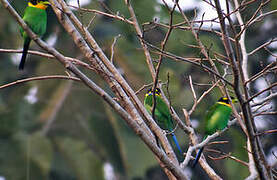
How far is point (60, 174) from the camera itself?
31.4 ft

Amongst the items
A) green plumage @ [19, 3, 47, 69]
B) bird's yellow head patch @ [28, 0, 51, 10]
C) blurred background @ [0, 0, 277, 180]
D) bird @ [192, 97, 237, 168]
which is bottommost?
blurred background @ [0, 0, 277, 180]

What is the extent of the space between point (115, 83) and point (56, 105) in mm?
6719

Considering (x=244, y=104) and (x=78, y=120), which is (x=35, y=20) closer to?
(x=244, y=104)

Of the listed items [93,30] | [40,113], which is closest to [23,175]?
[40,113]

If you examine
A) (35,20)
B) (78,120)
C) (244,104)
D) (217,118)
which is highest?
(35,20)

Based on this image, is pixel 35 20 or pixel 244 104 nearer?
pixel 244 104

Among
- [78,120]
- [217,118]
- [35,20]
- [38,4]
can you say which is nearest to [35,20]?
[35,20]

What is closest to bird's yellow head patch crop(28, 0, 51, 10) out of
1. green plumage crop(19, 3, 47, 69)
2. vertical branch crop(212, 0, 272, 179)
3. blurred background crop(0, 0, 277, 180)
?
green plumage crop(19, 3, 47, 69)

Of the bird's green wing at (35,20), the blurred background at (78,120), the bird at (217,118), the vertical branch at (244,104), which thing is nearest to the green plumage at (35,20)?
the bird's green wing at (35,20)

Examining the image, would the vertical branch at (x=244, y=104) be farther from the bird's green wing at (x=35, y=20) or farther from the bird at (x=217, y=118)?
the bird's green wing at (x=35, y=20)

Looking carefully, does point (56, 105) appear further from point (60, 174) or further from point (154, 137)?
point (154, 137)

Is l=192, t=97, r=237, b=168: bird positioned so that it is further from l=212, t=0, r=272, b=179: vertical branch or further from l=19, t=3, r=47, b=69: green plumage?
l=19, t=3, r=47, b=69: green plumage

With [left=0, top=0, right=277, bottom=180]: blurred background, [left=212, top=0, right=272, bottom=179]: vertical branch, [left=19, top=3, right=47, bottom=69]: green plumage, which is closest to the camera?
[left=212, top=0, right=272, bottom=179]: vertical branch

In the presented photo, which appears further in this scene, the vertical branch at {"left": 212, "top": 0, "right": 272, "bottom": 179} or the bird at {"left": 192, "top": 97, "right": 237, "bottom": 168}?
the bird at {"left": 192, "top": 97, "right": 237, "bottom": 168}
